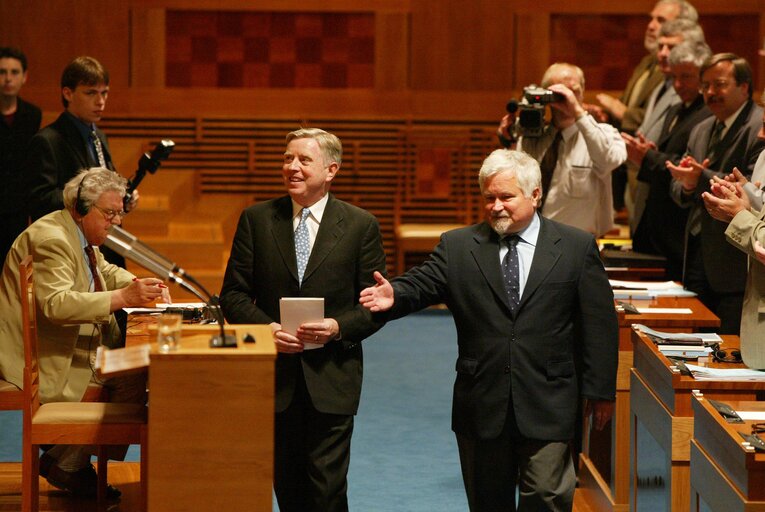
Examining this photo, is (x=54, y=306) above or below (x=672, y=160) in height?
below

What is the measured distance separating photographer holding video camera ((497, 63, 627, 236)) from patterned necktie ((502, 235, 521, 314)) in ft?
5.38

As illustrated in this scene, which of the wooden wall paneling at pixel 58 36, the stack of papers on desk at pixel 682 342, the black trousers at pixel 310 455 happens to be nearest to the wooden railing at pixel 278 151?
the wooden wall paneling at pixel 58 36

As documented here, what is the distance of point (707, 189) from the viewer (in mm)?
5484

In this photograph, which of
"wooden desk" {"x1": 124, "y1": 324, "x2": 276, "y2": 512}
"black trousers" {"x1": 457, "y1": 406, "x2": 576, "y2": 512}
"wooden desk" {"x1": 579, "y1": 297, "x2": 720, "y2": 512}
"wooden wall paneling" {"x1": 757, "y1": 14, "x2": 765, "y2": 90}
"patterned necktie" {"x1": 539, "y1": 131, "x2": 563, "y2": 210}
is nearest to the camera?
"wooden desk" {"x1": 124, "y1": 324, "x2": 276, "y2": 512}

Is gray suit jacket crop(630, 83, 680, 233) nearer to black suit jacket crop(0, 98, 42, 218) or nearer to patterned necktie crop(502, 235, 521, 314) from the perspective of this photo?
patterned necktie crop(502, 235, 521, 314)

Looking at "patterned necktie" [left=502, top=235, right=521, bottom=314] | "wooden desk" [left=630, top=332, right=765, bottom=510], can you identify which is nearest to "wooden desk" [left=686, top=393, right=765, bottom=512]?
"wooden desk" [left=630, top=332, right=765, bottom=510]

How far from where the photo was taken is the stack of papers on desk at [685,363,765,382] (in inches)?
155

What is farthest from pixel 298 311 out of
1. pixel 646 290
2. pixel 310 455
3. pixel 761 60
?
pixel 761 60

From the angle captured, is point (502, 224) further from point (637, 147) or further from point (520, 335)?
point (637, 147)

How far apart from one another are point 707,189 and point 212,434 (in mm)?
2920

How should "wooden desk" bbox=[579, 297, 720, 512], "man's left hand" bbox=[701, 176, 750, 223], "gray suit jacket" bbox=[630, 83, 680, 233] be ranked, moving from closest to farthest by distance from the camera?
"man's left hand" bbox=[701, 176, 750, 223] → "wooden desk" bbox=[579, 297, 720, 512] → "gray suit jacket" bbox=[630, 83, 680, 233]

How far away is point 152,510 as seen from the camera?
3330 mm

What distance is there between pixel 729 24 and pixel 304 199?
6.48m

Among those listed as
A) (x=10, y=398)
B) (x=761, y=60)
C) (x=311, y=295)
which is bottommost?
(x=10, y=398)
